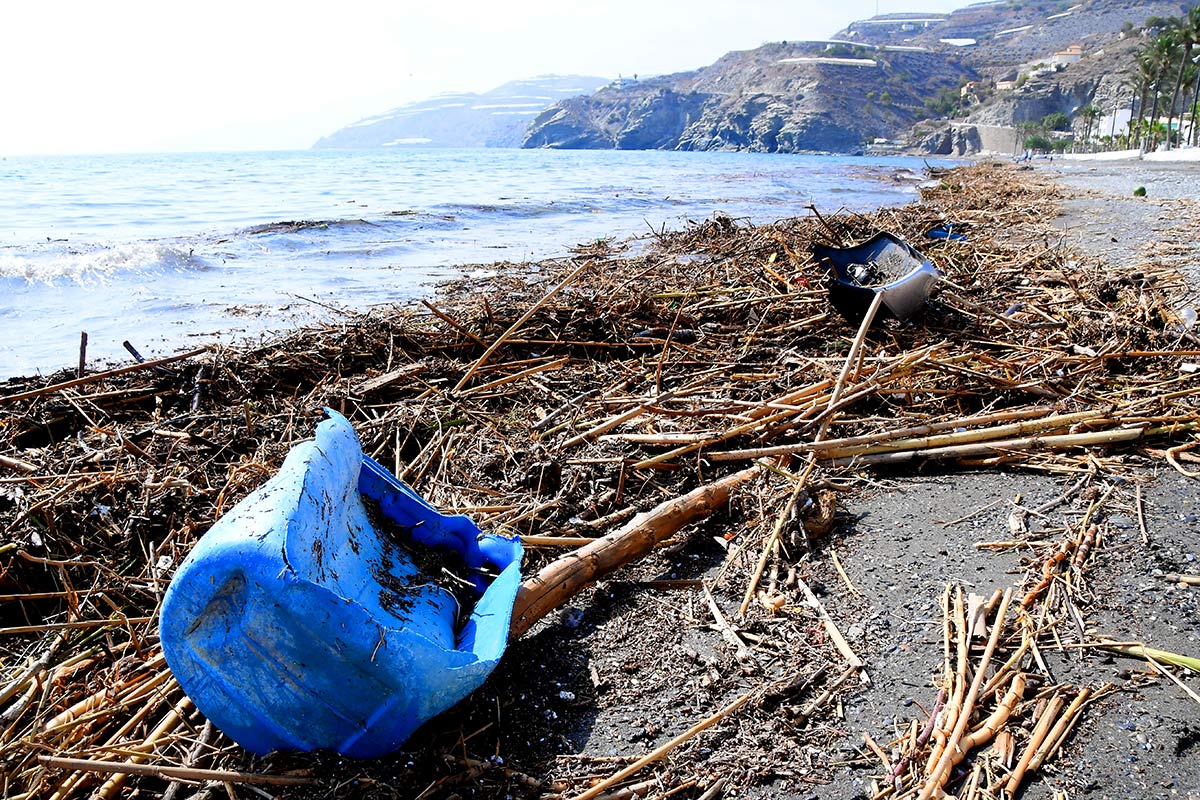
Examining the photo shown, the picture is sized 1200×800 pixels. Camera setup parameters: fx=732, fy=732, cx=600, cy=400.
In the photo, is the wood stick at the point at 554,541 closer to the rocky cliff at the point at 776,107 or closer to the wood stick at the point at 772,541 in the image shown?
the wood stick at the point at 772,541

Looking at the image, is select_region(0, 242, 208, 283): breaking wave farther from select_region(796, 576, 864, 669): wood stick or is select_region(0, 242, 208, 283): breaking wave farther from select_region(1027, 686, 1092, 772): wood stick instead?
select_region(1027, 686, 1092, 772): wood stick

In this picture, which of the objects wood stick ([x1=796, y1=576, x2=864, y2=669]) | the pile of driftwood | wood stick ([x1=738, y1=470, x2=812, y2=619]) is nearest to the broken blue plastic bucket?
the pile of driftwood

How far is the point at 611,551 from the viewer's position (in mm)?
2951

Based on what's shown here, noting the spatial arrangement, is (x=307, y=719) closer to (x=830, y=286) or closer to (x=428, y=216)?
(x=830, y=286)

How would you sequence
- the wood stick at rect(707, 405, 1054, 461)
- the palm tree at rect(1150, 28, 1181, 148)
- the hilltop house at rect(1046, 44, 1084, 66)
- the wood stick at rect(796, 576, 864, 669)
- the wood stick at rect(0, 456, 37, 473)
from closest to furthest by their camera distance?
the wood stick at rect(796, 576, 864, 669), the wood stick at rect(707, 405, 1054, 461), the wood stick at rect(0, 456, 37, 473), the palm tree at rect(1150, 28, 1181, 148), the hilltop house at rect(1046, 44, 1084, 66)

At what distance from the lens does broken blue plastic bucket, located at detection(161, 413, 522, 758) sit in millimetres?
1774

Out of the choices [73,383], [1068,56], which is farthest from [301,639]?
[1068,56]

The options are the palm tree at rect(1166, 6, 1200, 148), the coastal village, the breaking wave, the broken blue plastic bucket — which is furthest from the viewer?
the palm tree at rect(1166, 6, 1200, 148)

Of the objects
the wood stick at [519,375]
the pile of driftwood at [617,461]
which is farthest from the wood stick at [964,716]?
the wood stick at [519,375]

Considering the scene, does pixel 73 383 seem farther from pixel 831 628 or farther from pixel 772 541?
pixel 831 628

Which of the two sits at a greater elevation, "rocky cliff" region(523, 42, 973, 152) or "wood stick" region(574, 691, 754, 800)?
"rocky cliff" region(523, 42, 973, 152)

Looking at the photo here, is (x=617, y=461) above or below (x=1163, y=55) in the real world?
below

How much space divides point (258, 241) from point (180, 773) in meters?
14.0

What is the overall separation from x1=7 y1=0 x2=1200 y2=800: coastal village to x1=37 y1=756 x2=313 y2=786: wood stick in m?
0.01
